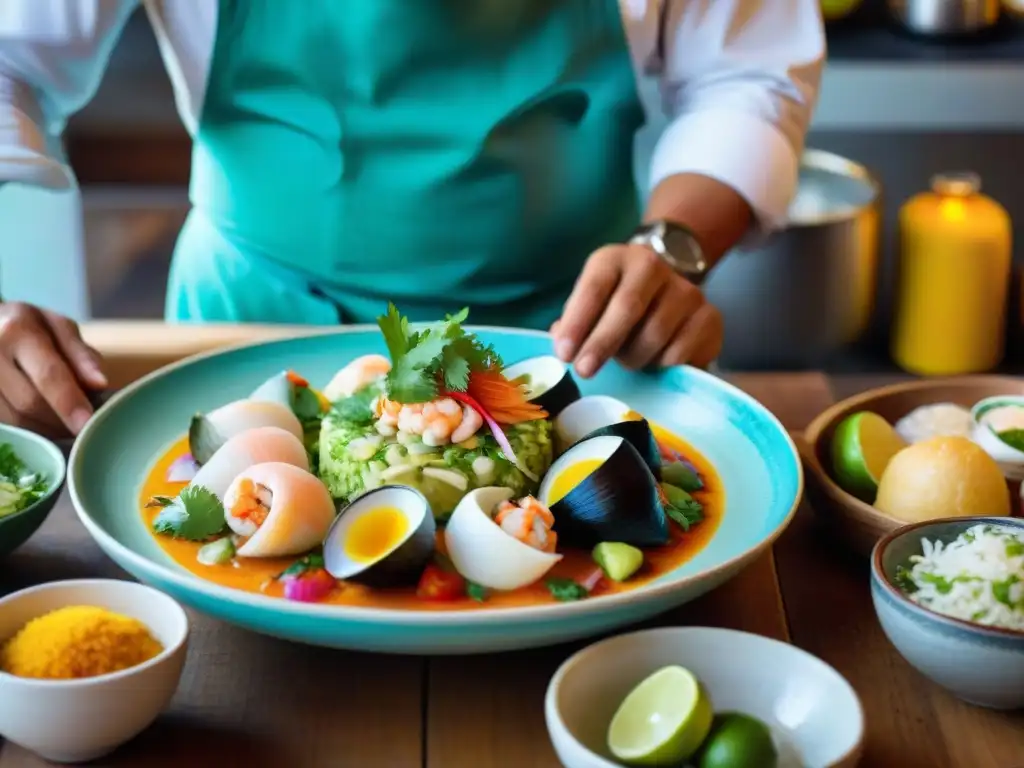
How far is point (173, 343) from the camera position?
5.54ft

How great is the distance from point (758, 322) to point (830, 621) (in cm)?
183

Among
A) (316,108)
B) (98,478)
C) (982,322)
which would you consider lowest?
(982,322)

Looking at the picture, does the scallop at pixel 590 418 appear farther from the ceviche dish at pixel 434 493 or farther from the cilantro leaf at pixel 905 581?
the cilantro leaf at pixel 905 581

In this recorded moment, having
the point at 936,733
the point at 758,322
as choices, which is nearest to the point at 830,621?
the point at 936,733

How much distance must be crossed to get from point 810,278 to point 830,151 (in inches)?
28.8

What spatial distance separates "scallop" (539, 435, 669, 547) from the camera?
1109 mm

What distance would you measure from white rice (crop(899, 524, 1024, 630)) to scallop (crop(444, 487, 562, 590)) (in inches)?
11.2

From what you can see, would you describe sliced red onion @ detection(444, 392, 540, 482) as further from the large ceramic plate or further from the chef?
the chef

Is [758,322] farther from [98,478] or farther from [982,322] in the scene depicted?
[98,478]

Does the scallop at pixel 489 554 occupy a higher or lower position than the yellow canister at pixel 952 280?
higher

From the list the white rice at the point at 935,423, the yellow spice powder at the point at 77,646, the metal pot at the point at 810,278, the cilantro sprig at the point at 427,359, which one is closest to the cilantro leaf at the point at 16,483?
the yellow spice powder at the point at 77,646

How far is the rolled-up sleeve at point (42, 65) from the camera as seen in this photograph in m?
1.56

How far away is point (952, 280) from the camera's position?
2871mm

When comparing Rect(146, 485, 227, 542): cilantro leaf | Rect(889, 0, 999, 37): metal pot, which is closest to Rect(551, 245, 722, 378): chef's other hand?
Rect(146, 485, 227, 542): cilantro leaf
